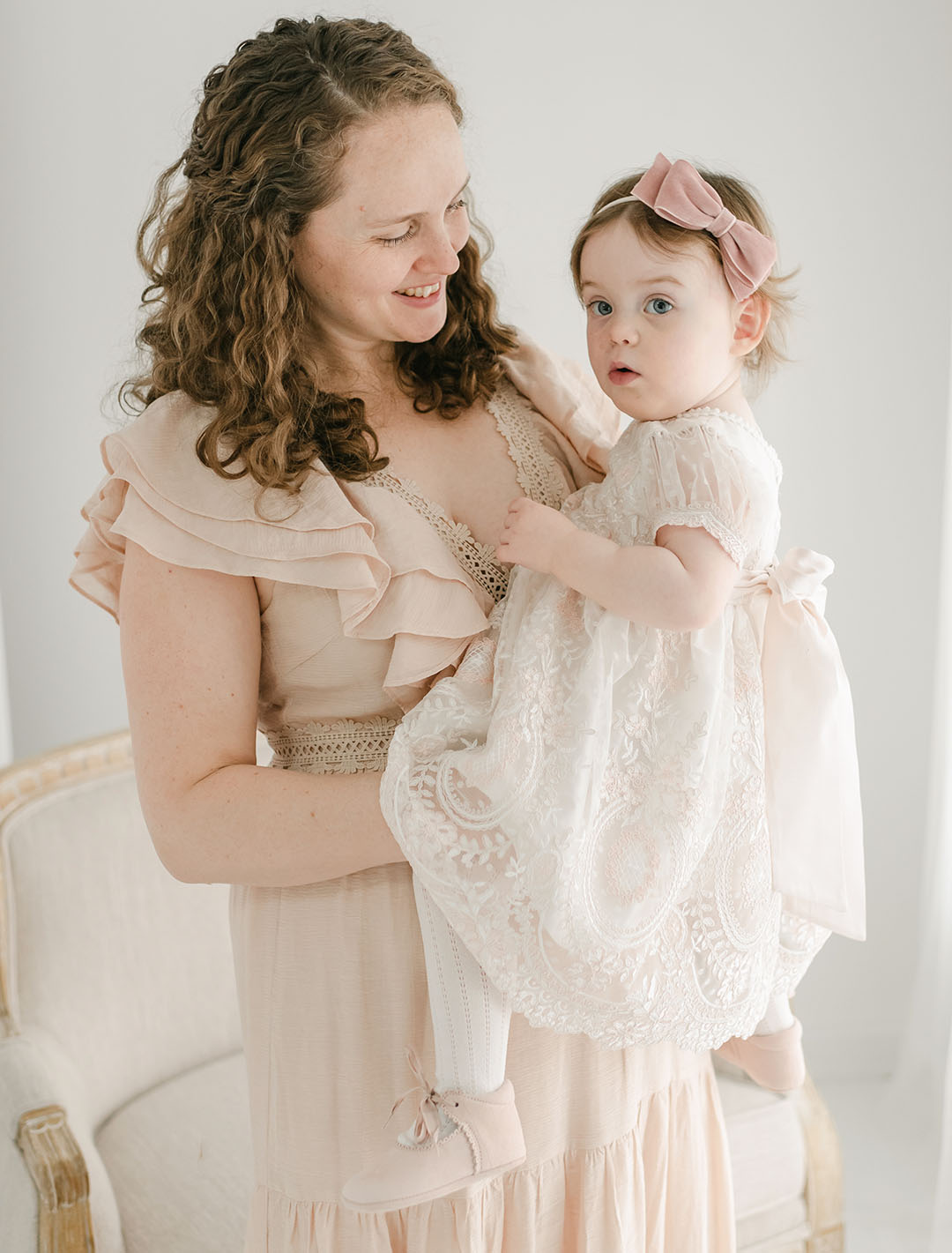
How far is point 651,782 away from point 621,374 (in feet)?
1.36

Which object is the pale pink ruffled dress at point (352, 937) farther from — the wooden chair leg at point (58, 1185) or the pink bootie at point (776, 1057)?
the wooden chair leg at point (58, 1185)

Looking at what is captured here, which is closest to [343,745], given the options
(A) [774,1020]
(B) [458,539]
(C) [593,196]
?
(B) [458,539]

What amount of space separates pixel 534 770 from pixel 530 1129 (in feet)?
1.30

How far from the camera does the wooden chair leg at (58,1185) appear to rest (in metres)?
1.64

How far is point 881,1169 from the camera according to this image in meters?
2.65

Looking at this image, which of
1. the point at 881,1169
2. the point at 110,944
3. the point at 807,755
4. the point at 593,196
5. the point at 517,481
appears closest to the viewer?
the point at 807,755

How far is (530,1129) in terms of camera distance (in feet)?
3.92

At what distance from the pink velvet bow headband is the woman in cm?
19

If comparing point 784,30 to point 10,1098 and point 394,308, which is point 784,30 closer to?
point 394,308

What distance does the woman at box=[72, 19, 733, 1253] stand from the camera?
43.7 inches

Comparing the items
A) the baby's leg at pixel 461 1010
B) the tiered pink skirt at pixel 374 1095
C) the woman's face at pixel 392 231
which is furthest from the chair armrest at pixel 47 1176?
the woman's face at pixel 392 231

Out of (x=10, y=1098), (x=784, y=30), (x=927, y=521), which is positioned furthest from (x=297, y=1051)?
(x=784, y=30)

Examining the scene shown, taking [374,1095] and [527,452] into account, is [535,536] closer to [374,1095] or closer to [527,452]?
[527,452]

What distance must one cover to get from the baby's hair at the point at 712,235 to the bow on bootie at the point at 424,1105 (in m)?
0.81
